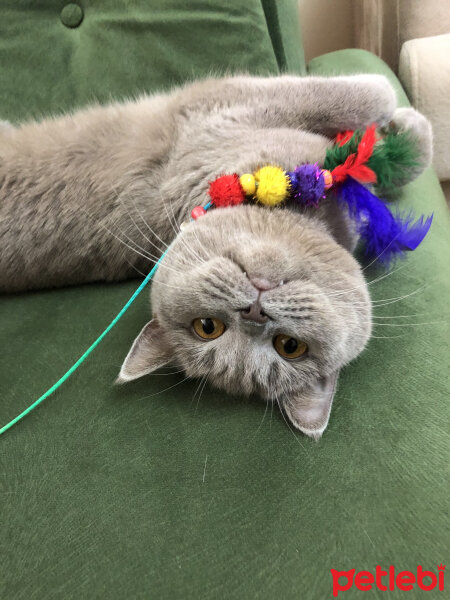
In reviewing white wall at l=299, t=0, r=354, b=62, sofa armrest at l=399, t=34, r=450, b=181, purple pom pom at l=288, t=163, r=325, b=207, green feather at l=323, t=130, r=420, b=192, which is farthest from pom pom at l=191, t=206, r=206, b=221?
white wall at l=299, t=0, r=354, b=62

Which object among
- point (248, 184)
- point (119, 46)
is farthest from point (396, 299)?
point (119, 46)

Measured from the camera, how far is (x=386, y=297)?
1.01 metres

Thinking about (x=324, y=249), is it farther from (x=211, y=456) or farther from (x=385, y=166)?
(x=211, y=456)

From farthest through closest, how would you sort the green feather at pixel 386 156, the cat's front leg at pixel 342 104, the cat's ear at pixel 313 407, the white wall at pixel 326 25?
the white wall at pixel 326 25 < the cat's front leg at pixel 342 104 < the green feather at pixel 386 156 < the cat's ear at pixel 313 407

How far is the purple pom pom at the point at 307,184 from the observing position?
0.97 metres

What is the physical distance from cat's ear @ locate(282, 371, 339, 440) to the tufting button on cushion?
5.00ft

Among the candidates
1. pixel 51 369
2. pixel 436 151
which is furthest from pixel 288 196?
pixel 436 151

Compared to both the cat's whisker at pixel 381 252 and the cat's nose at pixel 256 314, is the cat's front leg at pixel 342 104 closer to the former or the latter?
the cat's whisker at pixel 381 252

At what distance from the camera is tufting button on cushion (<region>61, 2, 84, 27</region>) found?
1.52 metres

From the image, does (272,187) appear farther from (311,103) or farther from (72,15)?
(72,15)

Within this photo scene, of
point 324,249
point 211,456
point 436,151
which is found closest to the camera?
point 211,456

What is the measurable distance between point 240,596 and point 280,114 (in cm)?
113

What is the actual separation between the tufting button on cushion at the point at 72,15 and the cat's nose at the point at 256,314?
1.37 meters

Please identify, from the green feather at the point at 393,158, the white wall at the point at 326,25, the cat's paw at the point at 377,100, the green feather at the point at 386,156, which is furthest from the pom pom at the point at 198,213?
the white wall at the point at 326,25
